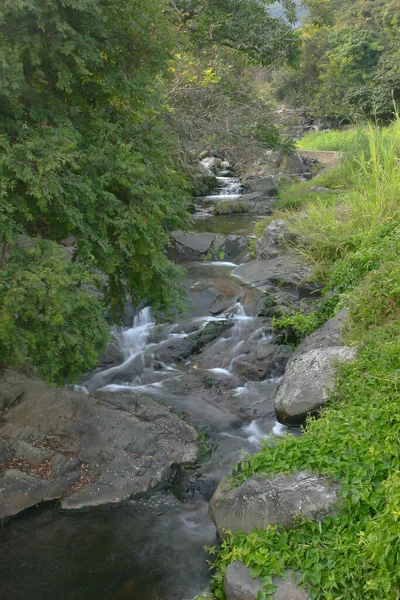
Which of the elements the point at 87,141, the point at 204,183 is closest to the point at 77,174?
the point at 87,141

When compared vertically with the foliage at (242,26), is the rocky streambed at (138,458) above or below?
below

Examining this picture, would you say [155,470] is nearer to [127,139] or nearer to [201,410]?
[201,410]

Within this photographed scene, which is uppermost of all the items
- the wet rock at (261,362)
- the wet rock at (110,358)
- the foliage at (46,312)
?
the foliage at (46,312)

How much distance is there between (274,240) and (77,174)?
22.4ft

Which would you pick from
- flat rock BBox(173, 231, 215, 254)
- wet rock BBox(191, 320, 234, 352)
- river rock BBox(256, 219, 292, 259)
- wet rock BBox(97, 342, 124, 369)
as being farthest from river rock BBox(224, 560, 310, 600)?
flat rock BBox(173, 231, 215, 254)

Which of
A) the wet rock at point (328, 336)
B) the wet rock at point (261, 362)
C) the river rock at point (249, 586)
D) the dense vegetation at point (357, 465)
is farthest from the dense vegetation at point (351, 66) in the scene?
the river rock at point (249, 586)

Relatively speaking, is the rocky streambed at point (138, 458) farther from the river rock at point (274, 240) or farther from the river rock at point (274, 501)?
the river rock at point (274, 240)

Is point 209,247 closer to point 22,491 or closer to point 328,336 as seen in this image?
point 328,336

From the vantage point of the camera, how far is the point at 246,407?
7.14 m

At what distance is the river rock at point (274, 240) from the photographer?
35.7 ft

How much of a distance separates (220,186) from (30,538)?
18.4 meters

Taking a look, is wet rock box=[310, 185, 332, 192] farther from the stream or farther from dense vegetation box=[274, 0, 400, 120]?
dense vegetation box=[274, 0, 400, 120]

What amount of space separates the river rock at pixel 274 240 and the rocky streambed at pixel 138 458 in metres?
2.35

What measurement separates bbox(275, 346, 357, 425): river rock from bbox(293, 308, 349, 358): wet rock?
41 cm
